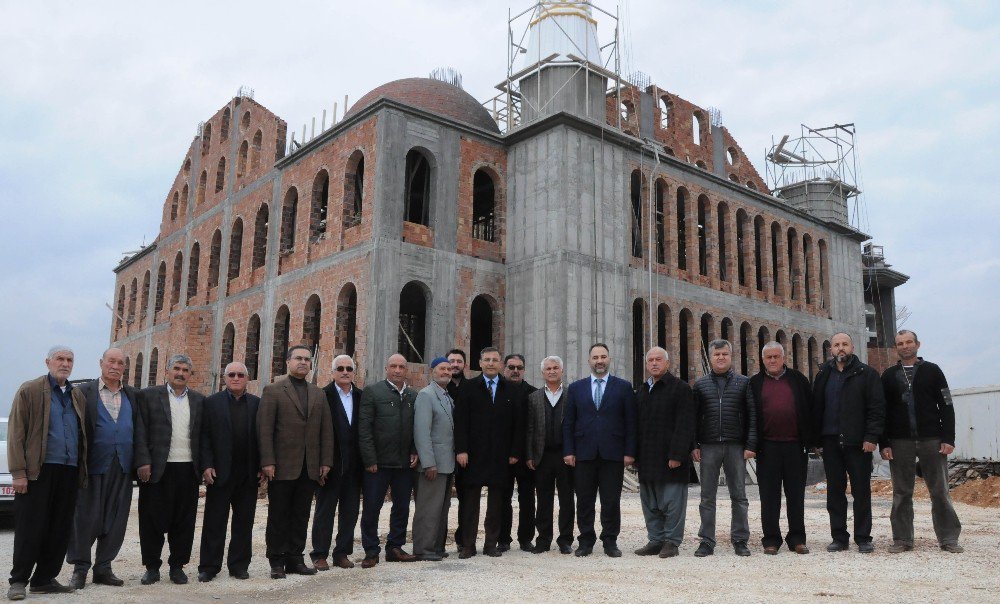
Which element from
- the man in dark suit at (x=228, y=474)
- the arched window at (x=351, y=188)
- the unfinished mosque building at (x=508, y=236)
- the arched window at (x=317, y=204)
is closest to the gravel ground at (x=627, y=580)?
the man in dark suit at (x=228, y=474)

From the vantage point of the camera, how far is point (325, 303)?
20.8 meters

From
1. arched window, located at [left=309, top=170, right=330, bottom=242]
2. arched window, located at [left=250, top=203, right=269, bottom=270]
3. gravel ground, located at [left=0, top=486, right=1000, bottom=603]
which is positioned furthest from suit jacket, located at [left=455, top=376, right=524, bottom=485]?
arched window, located at [left=250, top=203, right=269, bottom=270]

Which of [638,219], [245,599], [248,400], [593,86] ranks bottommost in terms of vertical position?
[245,599]

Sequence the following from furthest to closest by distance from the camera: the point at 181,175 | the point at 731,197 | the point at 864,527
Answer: the point at 181,175, the point at 731,197, the point at 864,527

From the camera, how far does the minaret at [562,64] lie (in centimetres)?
2277

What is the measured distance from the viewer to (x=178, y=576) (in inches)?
263

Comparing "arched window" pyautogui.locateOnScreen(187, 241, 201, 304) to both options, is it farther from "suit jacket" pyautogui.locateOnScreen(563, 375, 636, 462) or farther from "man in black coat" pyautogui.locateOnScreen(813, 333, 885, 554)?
"man in black coat" pyautogui.locateOnScreen(813, 333, 885, 554)

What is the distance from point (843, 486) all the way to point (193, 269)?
25901 mm

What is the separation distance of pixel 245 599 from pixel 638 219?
63.1 feet

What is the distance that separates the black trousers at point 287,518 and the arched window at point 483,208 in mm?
17851

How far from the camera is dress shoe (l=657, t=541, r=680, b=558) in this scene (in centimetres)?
757

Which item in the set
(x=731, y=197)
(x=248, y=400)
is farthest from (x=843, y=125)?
(x=248, y=400)

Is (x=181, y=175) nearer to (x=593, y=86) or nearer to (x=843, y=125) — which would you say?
(x=593, y=86)

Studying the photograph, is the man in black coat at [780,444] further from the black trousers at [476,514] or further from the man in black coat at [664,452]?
the black trousers at [476,514]
